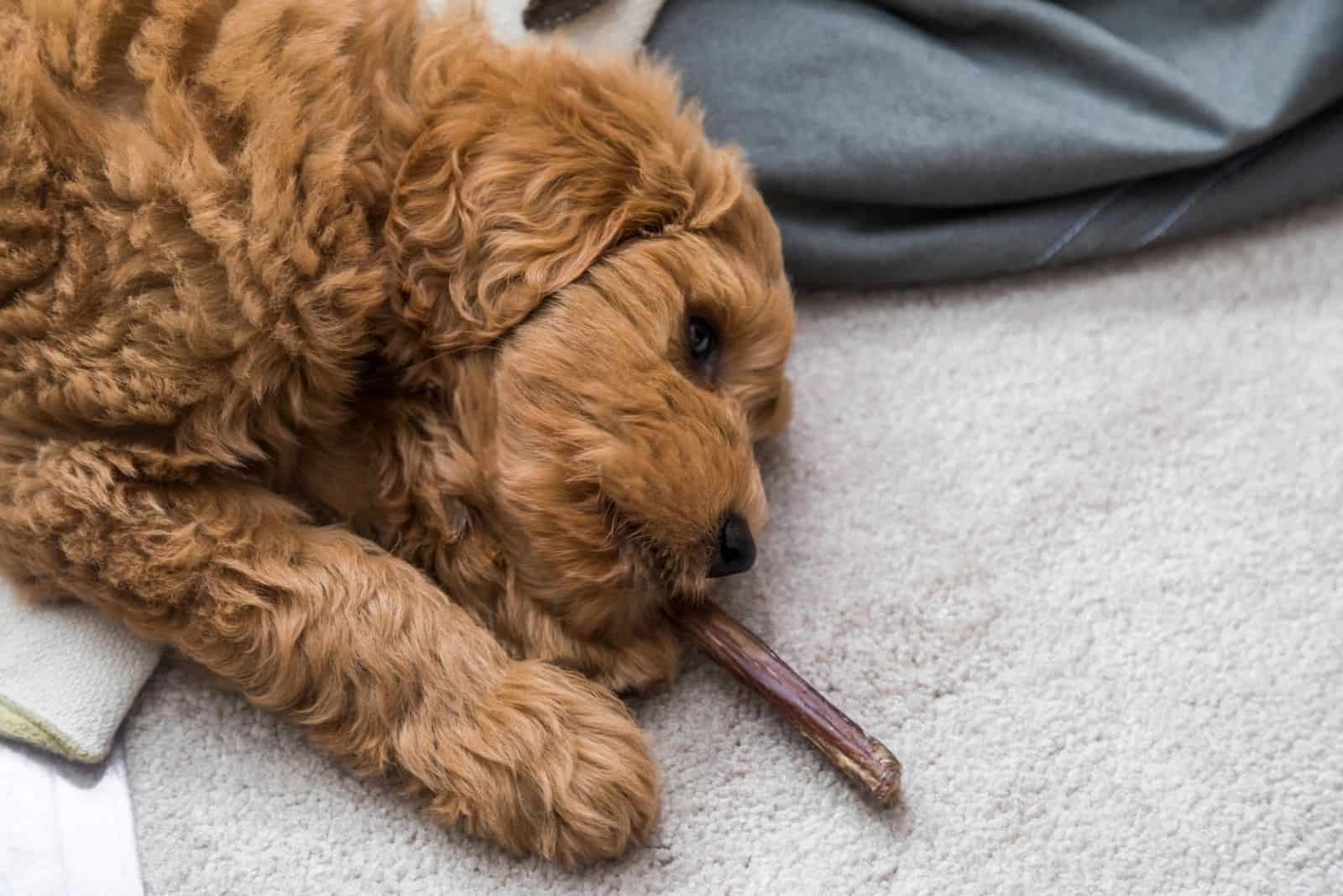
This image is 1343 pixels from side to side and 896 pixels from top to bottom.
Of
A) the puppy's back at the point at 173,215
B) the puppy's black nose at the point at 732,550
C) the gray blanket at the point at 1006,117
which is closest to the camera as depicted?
the puppy's back at the point at 173,215

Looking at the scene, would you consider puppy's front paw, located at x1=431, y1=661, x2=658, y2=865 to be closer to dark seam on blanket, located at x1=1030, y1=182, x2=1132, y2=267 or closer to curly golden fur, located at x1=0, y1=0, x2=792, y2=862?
curly golden fur, located at x1=0, y1=0, x2=792, y2=862

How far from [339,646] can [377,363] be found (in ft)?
1.16

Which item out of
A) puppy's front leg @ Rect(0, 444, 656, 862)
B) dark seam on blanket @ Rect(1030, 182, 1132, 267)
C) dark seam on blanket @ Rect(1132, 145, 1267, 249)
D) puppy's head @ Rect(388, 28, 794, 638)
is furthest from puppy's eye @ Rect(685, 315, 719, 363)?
dark seam on blanket @ Rect(1132, 145, 1267, 249)

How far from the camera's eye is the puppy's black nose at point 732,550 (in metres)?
1.38

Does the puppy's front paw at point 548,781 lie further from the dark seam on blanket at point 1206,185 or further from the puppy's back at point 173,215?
the dark seam on blanket at point 1206,185

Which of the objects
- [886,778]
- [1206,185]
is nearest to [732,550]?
[886,778]

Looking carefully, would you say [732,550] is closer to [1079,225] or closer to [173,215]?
[173,215]

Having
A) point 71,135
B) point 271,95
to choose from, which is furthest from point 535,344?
point 71,135

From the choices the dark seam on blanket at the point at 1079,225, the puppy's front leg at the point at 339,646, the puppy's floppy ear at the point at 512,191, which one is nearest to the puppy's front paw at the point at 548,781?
the puppy's front leg at the point at 339,646

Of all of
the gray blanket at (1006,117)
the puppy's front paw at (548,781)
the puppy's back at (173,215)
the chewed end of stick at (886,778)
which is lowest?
the puppy's front paw at (548,781)

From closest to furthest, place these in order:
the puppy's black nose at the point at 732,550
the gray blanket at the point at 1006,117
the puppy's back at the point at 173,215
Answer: the puppy's back at the point at 173,215 < the puppy's black nose at the point at 732,550 < the gray blanket at the point at 1006,117

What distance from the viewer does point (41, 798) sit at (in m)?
1.38

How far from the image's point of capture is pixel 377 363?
143 centimetres

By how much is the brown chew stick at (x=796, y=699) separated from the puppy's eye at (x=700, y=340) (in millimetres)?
330
